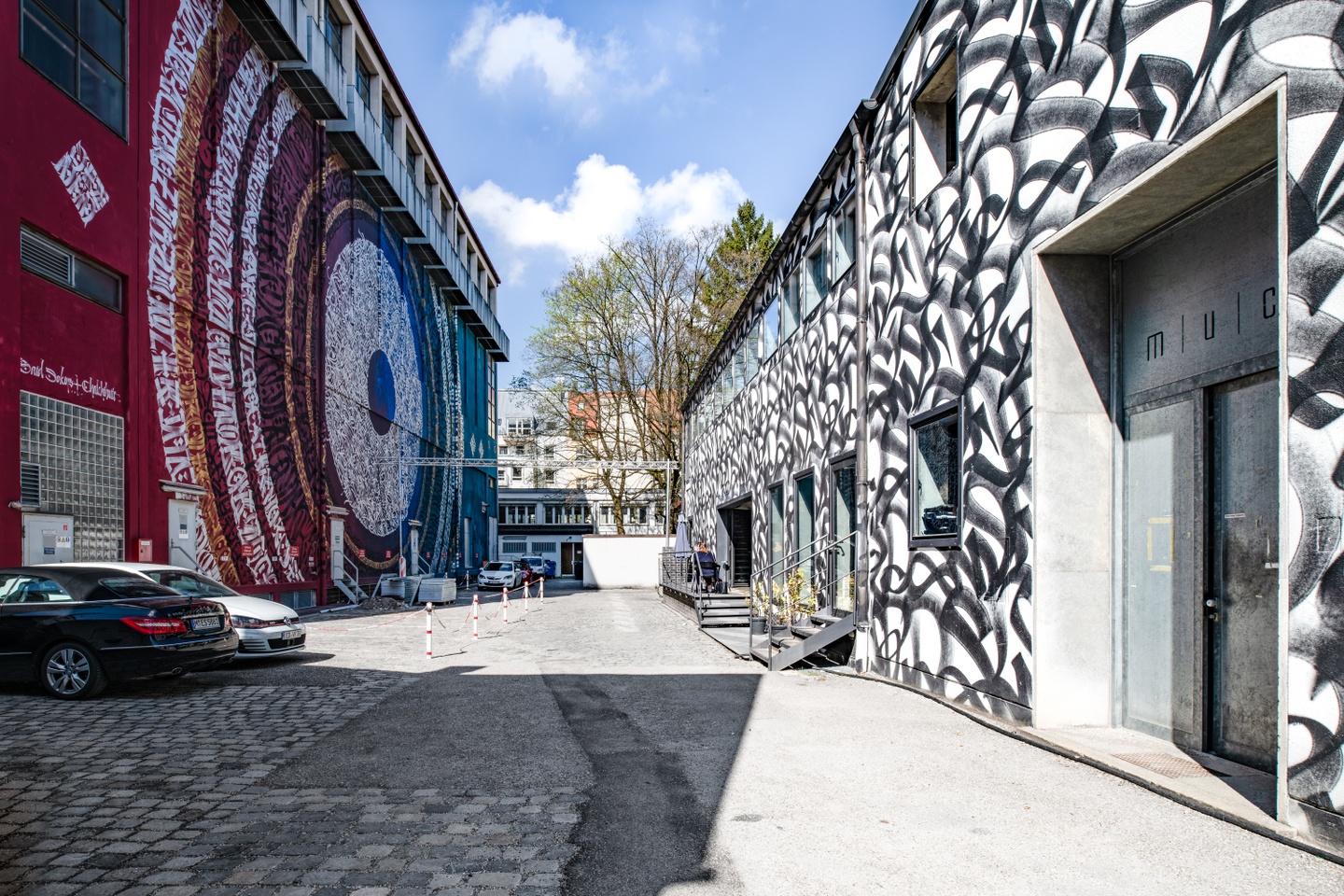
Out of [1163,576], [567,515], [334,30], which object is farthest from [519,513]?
[1163,576]

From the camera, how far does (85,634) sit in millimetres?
9523

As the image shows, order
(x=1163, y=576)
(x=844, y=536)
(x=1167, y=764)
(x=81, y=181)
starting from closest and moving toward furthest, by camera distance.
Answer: (x=1167, y=764), (x=1163, y=576), (x=844, y=536), (x=81, y=181)

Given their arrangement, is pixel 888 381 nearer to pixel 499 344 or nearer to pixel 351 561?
pixel 351 561

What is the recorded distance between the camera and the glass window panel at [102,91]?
15.4 metres

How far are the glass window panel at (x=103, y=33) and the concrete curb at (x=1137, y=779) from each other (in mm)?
16392

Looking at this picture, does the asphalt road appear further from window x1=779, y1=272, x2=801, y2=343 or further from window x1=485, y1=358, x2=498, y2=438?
window x1=485, y1=358, x2=498, y2=438

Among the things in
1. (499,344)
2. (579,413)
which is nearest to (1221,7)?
(579,413)

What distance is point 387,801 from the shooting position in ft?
18.4

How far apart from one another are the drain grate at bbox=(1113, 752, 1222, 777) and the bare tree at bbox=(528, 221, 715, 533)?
34.6 meters

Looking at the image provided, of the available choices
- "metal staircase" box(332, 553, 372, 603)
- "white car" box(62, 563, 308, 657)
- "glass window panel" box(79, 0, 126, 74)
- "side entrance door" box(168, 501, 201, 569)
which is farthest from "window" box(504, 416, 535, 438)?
"white car" box(62, 563, 308, 657)

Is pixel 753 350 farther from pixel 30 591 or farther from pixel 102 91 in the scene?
pixel 30 591

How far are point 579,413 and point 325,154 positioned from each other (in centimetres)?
1762

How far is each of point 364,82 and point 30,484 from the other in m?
23.8

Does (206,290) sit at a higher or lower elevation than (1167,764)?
higher
